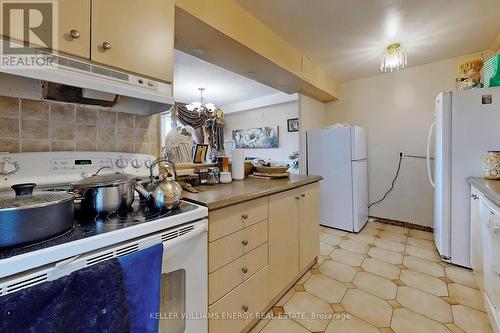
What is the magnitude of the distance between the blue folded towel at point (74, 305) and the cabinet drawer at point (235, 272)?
46 cm

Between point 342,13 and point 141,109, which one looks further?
point 342,13

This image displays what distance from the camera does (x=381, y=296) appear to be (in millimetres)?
1662

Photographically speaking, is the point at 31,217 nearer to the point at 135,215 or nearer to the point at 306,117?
the point at 135,215

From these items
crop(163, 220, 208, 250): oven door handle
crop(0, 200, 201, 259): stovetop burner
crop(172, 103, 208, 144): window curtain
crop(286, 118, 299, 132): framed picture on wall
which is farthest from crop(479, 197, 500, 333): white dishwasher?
crop(172, 103, 208, 144): window curtain

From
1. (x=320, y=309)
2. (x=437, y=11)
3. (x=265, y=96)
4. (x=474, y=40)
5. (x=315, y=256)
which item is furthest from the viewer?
(x=265, y=96)

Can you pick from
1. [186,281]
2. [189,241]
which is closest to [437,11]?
[189,241]

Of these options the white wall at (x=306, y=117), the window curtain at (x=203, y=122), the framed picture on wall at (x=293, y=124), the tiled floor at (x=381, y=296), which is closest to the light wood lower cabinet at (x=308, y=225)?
the tiled floor at (x=381, y=296)

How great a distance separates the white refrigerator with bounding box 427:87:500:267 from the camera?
74.7 inches

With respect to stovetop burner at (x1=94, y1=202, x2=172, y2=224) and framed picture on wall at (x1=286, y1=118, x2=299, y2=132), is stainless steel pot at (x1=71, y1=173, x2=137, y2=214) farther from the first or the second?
framed picture on wall at (x1=286, y1=118, x2=299, y2=132)

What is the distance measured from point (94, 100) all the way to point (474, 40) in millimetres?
3591

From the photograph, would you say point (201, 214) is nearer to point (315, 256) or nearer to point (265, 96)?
point (315, 256)

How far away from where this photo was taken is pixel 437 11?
1.88 metres

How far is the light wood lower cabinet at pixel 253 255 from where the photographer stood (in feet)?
3.59

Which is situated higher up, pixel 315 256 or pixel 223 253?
pixel 223 253
